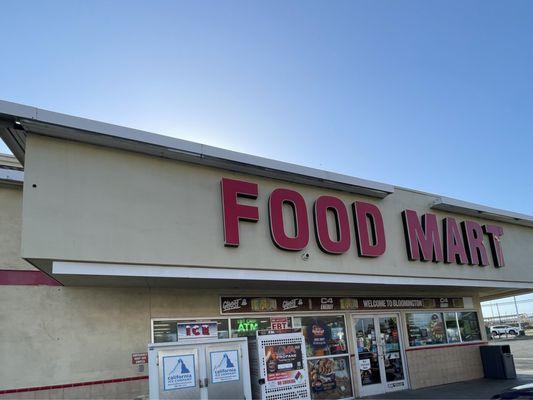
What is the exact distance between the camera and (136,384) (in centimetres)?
1037

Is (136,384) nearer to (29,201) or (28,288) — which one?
(28,288)

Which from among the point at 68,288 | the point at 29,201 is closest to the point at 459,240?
the point at 68,288

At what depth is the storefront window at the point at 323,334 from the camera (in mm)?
13492

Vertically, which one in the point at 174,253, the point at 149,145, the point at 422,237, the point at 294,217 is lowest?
the point at 174,253

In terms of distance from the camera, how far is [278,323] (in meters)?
13.0

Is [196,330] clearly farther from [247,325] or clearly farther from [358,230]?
[358,230]

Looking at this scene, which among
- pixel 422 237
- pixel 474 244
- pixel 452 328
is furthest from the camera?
pixel 452 328

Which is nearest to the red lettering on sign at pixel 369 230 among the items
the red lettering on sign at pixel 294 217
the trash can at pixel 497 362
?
the red lettering on sign at pixel 294 217

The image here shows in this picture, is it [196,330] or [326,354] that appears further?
[326,354]

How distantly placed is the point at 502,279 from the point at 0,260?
1512cm

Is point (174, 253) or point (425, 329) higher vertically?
point (174, 253)

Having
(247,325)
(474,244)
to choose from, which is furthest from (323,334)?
(474,244)

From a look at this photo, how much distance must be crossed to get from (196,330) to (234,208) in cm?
329

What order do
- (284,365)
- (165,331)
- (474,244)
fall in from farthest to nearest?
(474,244) → (165,331) → (284,365)
